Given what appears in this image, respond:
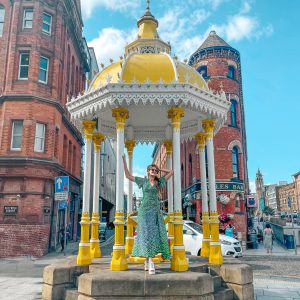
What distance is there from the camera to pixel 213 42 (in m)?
25.8

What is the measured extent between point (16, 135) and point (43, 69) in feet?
16.2

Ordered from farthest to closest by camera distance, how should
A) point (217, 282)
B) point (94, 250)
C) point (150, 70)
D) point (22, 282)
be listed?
point (22, 282), point (94, 250), point (150, 70), point (217, 282)

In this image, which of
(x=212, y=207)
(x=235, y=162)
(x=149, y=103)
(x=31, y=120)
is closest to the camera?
(x=149, y=103)

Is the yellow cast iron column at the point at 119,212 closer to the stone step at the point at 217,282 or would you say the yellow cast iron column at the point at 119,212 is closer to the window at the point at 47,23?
the stone step at the point at 217,282

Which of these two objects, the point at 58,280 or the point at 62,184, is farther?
the point at 62,184

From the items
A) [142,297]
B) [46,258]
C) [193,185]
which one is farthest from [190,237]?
[193,185]

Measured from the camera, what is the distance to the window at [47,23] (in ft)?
66.8

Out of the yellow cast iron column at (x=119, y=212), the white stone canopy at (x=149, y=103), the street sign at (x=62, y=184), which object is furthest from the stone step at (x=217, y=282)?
the street sign at (x=62, y=184)

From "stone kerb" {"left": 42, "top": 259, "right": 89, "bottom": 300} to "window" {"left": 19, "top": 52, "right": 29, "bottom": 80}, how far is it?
15499 mm

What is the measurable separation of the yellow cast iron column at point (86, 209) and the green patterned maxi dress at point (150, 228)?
162cm

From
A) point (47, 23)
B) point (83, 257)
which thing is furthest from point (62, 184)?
point (47, 23)

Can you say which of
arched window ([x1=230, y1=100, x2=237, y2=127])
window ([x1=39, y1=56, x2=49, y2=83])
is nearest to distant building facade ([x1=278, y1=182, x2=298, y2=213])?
arched window ([x1=230, y1=100, x2=237, y2=127])

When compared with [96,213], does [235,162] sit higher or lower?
higher

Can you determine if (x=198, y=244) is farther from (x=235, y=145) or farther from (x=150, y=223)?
(x=235, y=145)
